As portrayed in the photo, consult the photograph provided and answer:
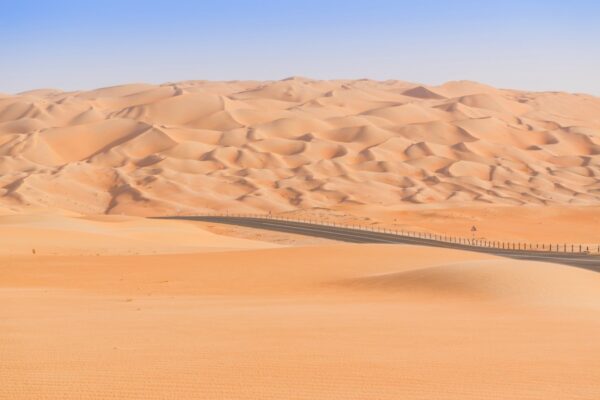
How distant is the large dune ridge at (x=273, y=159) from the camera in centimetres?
10181

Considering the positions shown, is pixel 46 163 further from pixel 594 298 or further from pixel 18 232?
pixel 594 298

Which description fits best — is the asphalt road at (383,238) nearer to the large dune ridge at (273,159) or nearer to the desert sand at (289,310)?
the desert sand at (289,310)

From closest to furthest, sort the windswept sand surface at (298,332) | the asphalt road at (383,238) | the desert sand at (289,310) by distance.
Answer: the windswept sand surface at (298,332)
the desert sand at (289,310)
the asphalt road at (383,238)

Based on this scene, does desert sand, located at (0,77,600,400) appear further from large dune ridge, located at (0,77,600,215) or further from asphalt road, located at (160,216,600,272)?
large dune ridge, located at (0,77,600,215)

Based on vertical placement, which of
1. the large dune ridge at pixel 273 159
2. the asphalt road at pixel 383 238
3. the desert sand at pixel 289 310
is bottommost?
the large dune ridge at pixel 273 159

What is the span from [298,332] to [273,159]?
112577mm

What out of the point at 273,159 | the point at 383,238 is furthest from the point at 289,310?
the point at 273,159

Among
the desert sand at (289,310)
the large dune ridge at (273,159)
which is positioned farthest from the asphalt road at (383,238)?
the large dune ridge at (273,159)

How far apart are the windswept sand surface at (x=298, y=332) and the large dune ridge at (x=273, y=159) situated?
54.5 m

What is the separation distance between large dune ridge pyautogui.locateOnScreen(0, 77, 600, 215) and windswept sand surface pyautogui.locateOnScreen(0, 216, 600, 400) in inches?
2148

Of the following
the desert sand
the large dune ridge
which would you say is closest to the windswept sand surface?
the desert sand

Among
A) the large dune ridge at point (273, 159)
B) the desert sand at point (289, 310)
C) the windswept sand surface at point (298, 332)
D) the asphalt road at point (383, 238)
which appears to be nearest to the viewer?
the windswept sand surface at point (298, 332)

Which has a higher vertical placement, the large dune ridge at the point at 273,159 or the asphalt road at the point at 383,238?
the asphalt road at the point at 383,238

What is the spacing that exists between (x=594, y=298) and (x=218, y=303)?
403 inches
